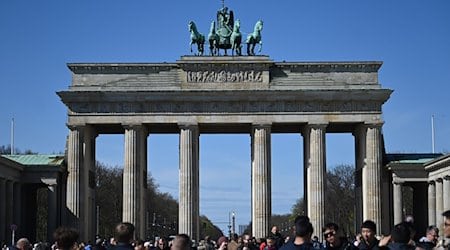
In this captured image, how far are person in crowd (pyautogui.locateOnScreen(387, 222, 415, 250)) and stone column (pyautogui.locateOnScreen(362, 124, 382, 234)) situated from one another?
64485 mm

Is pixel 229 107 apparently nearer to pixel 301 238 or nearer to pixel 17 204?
pixel 17 204

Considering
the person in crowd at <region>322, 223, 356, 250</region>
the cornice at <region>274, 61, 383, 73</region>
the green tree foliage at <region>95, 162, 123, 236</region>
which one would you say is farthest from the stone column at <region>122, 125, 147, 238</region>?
the person in crowd at <region>322, 223, 356, 250</region>

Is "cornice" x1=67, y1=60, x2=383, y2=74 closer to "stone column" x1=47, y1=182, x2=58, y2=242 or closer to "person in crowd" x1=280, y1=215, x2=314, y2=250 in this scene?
"stone column" x1=47, y1=182, x2=58, y2=242

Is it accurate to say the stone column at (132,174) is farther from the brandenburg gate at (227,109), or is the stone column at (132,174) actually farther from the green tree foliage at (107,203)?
the green tree foliage at (107,203)

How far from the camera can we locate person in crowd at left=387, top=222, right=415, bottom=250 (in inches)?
703

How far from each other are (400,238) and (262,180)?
64.7 metres

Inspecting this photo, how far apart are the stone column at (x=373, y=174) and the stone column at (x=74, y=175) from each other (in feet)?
78.9

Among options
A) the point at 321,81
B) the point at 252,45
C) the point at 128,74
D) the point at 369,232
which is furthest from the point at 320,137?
the point at 369,232

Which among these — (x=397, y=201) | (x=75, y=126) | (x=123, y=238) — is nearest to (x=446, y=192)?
(x=397, y=201)

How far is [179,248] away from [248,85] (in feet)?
226

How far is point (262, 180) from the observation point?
82562 millimetres

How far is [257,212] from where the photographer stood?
271 ft

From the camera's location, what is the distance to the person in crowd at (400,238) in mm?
17859

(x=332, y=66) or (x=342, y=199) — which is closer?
(x=332, y=66)
